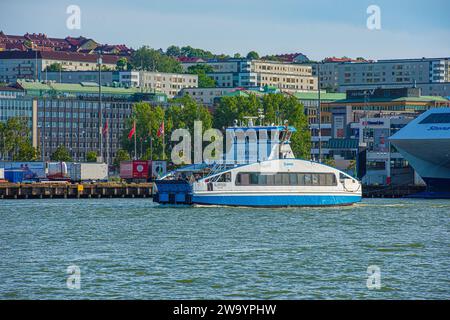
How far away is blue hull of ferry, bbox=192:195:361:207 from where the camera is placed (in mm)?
88438

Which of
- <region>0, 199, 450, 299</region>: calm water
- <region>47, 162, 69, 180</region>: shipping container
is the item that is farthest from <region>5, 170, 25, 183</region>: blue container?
<region>0, 199, 450, 299</region>: calm water

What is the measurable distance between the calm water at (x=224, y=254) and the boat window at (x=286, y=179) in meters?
2.23

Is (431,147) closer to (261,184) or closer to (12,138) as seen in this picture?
(261,184)

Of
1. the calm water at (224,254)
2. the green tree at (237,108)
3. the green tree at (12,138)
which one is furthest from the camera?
the green tree at (237,108)

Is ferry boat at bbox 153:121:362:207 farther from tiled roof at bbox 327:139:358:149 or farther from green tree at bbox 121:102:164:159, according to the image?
green tree at bbox 121:102:164:159

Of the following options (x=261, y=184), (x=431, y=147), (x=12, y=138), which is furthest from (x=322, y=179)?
(x=12, y=138)

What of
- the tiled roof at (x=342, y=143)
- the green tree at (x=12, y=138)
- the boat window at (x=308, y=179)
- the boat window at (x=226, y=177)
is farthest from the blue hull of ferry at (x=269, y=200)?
the tiled roof at (x=342, y=143)

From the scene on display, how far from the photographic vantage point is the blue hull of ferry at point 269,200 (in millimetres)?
88438

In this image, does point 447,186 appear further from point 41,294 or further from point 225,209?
point 41,294

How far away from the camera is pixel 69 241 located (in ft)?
202

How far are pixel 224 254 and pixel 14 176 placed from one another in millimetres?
89538

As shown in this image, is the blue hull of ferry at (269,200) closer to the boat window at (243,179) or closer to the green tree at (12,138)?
the boat window at (243,179)

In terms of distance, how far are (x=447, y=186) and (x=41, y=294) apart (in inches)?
3528

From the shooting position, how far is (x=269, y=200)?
293 ft
